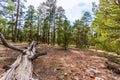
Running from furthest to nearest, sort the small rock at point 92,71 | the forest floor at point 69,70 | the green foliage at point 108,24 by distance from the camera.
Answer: the green foliage at point 108,24, the small rock at point 92,71, the forest floor at point 69,70

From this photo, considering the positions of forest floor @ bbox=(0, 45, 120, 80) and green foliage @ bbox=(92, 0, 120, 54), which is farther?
green foliage @ bbox=(92, 0, 120, 54)

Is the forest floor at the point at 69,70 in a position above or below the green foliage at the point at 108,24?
below

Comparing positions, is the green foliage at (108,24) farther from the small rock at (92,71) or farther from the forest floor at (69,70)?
the small rock at (92,71)

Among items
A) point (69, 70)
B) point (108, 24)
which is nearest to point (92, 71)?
point (69, 70)

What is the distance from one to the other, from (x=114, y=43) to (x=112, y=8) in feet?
8.29

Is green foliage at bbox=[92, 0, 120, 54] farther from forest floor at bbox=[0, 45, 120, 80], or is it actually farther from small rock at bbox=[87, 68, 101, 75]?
small rock at bbox=[87, 68, 101, 75]

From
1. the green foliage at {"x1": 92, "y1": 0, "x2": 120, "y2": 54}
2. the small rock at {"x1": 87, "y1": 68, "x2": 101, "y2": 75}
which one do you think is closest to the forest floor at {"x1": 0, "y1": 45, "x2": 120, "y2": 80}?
the small rock at {"x1": 87, "y1": 68, "x2": 101, "y2": 75}

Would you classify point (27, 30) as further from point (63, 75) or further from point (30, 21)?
point (63, 75)

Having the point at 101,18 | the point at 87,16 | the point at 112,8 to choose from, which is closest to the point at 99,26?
the point at 101,18

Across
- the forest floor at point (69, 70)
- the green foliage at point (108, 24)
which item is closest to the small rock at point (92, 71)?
the forest floor at point (69, 70)

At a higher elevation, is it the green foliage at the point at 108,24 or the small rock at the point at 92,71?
the green foliage at the point at 108,24

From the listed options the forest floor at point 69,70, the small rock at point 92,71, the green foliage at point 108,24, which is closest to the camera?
the forest floor at point 69,70

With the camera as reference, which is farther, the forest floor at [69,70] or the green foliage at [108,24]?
the green foliage at [108,24]

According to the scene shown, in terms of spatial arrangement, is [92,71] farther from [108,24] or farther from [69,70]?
[108,24]
